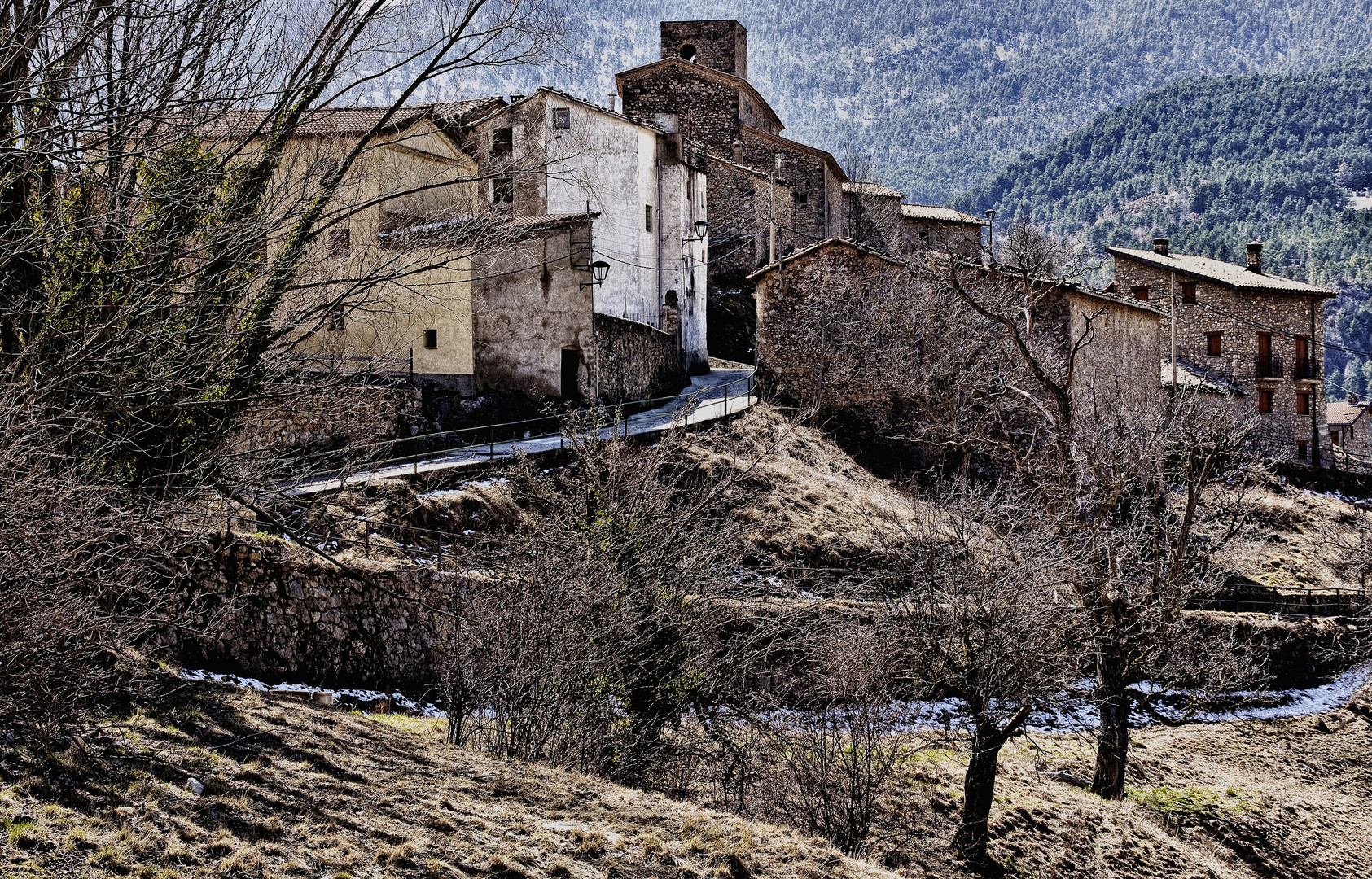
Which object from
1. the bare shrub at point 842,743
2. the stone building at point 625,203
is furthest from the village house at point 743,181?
the bare shrub at point 842,743

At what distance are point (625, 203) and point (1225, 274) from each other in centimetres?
2810

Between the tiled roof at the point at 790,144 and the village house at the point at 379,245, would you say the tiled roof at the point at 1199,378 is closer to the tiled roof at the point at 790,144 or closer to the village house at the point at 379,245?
the tiled roof at the point at 790,144

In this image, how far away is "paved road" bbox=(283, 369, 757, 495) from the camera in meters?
15.9

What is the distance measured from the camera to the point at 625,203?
28.7 metres

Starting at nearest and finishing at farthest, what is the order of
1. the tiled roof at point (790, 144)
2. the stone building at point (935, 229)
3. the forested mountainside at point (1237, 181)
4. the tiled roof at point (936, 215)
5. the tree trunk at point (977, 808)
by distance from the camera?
the tree trunk at point (977, 808), the tiled roof at point (790, 144), the stone building at point (935, 229), the tiled roof at point (936, 215), the forested mountainside at point (1237, 181)

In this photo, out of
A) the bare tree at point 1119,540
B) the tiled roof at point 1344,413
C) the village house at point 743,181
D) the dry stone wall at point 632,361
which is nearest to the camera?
the bare tree at point 1119,540

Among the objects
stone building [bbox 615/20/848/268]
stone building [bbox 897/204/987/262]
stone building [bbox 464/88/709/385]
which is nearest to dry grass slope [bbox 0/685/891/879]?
stone building [bbox 464/88/709/385]

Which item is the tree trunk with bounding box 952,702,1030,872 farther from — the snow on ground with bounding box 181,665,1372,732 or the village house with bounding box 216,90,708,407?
the village house with bounding box 216,90,708,407

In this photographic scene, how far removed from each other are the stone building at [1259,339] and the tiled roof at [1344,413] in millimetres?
16459

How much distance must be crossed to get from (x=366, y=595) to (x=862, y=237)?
37167mm

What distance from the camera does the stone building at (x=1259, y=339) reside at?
4197 centimetres

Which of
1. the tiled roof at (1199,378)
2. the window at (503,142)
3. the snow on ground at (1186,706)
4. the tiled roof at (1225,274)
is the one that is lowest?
the snow on ground at (1186,706)

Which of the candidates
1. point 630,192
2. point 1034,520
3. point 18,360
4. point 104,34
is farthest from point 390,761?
point 630,192

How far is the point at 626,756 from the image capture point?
34.6ft
